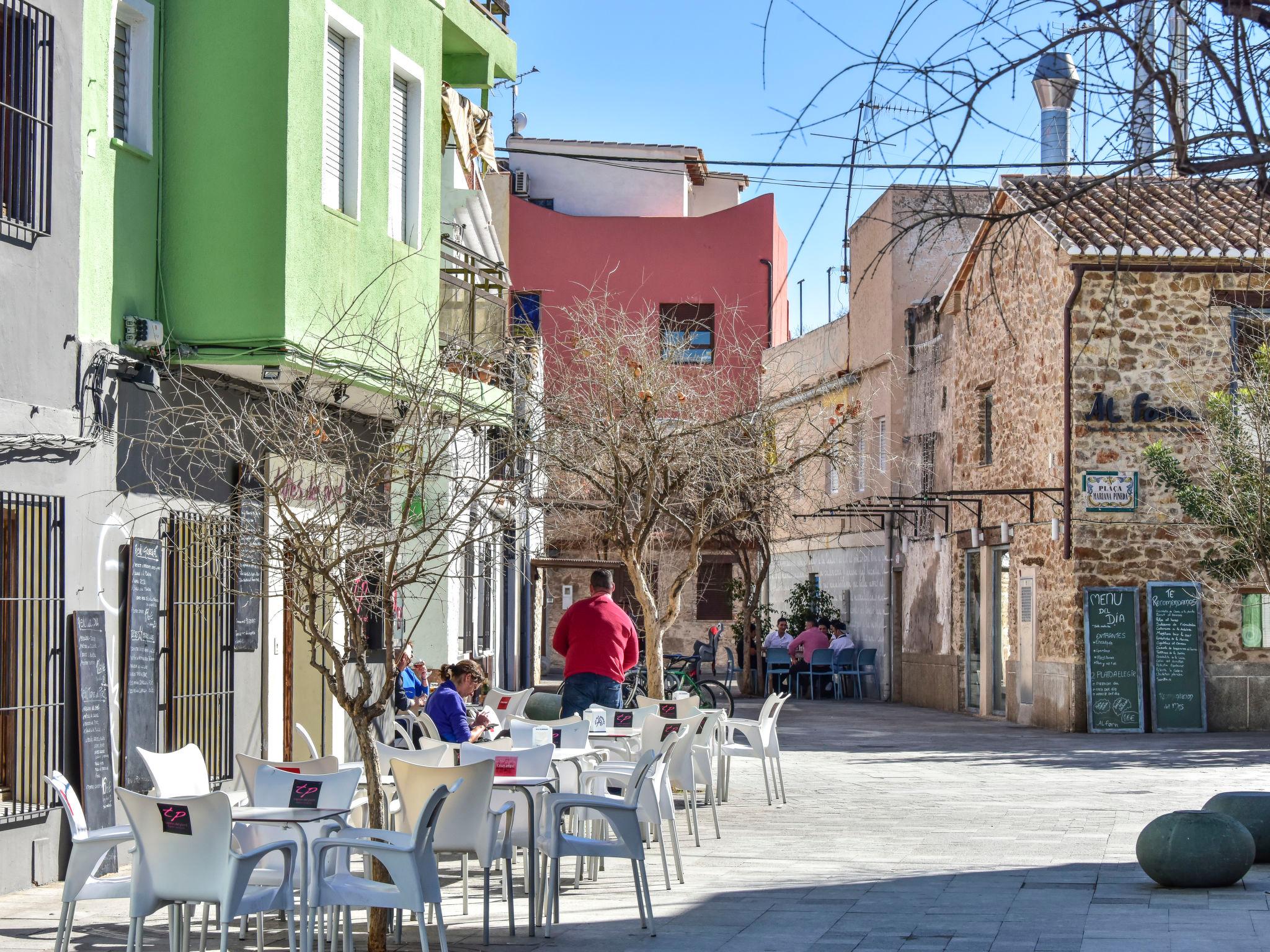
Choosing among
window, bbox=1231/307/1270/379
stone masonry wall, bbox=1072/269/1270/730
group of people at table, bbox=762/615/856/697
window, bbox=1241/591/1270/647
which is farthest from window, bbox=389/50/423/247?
group of people at table, bbox=762/615/856/697

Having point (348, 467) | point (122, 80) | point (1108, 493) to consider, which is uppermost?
point (122, 80)

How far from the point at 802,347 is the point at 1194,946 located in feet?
104

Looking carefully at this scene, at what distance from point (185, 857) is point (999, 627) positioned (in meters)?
21.5

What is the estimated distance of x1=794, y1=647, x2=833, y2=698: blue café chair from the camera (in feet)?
106

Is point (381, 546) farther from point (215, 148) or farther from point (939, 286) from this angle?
point (939, 286)

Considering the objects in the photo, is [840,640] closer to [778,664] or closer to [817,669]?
[817,669]

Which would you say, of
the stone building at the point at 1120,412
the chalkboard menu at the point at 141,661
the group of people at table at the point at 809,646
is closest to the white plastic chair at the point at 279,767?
the chalkboard menu at the point at 141,661

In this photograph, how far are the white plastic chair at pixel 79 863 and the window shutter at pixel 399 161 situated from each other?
8.35 meters

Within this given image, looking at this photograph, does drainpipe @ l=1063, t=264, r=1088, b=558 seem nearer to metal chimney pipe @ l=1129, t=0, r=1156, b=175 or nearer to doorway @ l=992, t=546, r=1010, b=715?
doorway @ l=992, t=546, r=1010, b=715

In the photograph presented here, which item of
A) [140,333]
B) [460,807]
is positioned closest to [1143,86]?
[460,807]

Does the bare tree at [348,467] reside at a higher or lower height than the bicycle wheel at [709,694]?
higher

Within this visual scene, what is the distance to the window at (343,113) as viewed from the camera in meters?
13.5

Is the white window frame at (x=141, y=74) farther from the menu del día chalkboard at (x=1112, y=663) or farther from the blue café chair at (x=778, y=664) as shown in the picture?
the blue café chair at (x=778, y=664)

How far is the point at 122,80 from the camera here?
39.2ft
